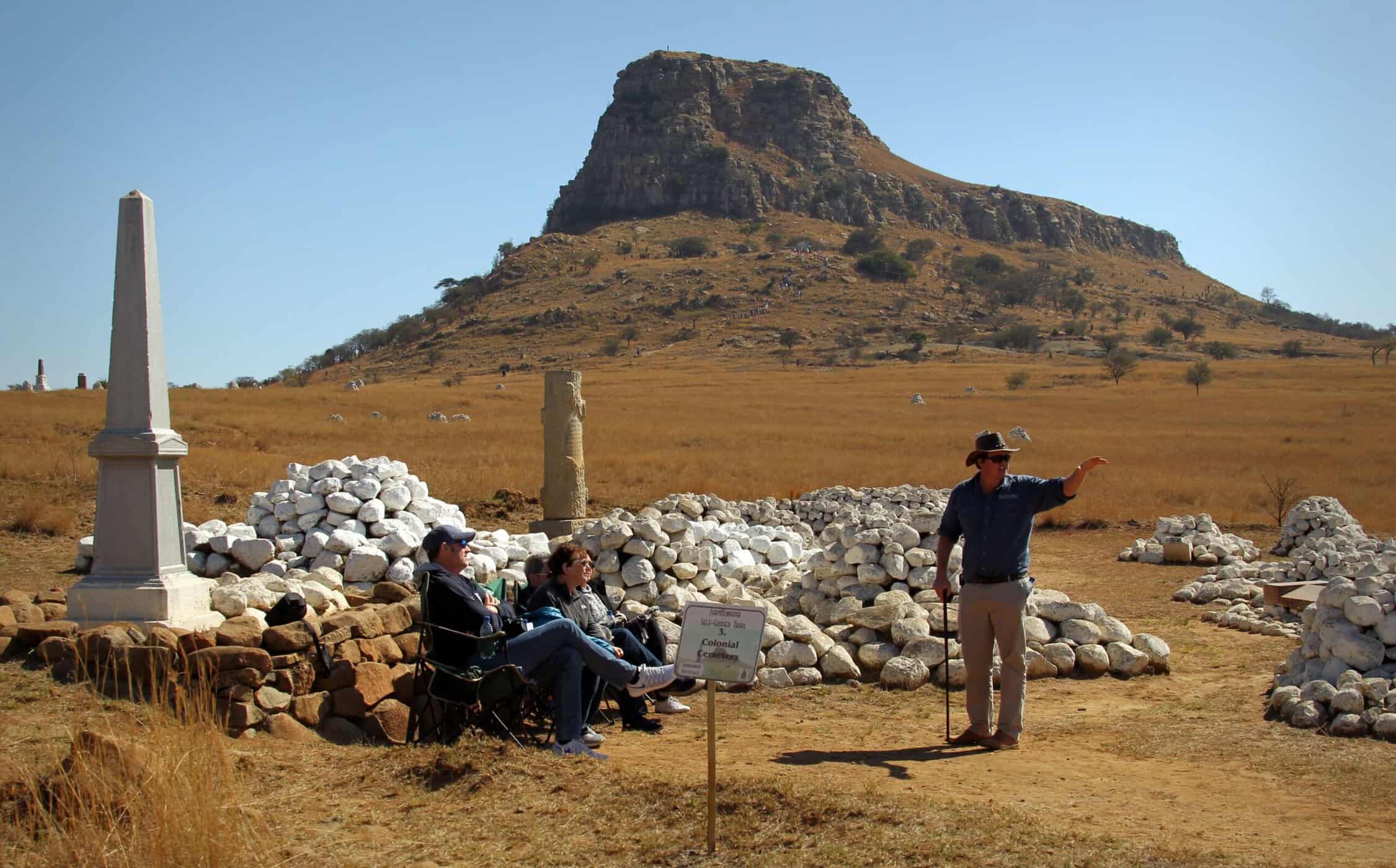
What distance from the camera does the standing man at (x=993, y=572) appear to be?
21.9 feet

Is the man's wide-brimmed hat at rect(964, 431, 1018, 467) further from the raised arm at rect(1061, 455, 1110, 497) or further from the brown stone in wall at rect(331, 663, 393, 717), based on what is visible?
the brown stone in wall at rect(331, 663, 393, 717)

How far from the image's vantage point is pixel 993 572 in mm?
6691

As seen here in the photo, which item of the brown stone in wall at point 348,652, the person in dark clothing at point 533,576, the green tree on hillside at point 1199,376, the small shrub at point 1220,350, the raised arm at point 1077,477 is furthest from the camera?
the small shrub at point 1220,350

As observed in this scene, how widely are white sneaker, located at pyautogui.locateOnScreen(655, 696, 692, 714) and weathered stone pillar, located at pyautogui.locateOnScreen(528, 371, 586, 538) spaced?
756 centimetres

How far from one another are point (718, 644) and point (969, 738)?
2.54 meters

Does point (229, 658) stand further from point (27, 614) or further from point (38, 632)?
point (27, 614)

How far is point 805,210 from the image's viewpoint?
12862cm

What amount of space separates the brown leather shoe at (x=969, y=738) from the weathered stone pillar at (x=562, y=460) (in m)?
9.06

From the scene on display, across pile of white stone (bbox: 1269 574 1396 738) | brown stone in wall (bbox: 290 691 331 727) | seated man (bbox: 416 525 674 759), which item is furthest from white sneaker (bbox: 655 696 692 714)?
pile of white stone (bbox: 1269 574 1396 738)

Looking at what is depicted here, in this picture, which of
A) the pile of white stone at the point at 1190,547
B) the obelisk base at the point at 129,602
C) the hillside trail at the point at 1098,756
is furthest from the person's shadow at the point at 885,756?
the pile of white stone at the point at 1190,547

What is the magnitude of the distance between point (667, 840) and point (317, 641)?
10.6 ft

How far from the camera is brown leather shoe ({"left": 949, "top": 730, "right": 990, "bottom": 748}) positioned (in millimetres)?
6836

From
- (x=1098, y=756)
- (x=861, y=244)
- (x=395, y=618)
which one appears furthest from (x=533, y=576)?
(x=861, y=244)

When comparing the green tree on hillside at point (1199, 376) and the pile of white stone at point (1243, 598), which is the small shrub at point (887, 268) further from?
the pile of white stone at point (1243, 598)
